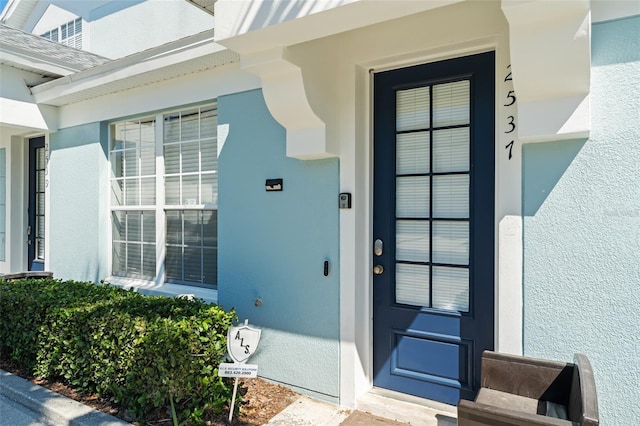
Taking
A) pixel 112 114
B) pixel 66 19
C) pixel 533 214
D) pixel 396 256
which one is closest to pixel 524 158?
pixel 533 214

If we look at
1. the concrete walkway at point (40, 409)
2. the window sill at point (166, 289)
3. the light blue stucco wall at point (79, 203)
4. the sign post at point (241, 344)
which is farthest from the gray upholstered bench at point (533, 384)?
the light blue stucco wall at point (79, 203)

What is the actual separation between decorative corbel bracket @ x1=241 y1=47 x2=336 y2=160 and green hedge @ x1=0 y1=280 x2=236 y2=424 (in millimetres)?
1391

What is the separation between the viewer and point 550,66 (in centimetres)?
226

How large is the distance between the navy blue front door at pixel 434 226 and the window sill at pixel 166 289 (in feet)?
5.91

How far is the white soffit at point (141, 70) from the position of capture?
378 cm

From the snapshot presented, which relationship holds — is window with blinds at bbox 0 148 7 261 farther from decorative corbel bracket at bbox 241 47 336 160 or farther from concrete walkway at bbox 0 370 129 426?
decorative corbel bracket at bbox 241 47 336 160

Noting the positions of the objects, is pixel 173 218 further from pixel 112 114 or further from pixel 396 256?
pixel 396 256

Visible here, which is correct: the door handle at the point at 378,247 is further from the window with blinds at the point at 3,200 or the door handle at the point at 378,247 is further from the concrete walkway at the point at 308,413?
the window with blinds at the point at 3,200

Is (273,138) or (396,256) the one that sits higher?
(273,138)

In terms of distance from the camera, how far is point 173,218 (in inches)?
182

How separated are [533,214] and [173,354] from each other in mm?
2459

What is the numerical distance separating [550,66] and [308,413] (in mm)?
2806

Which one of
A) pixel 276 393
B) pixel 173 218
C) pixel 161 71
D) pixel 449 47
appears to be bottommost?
pixel 276 393

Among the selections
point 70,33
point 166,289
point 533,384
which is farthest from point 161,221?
point 70,33
